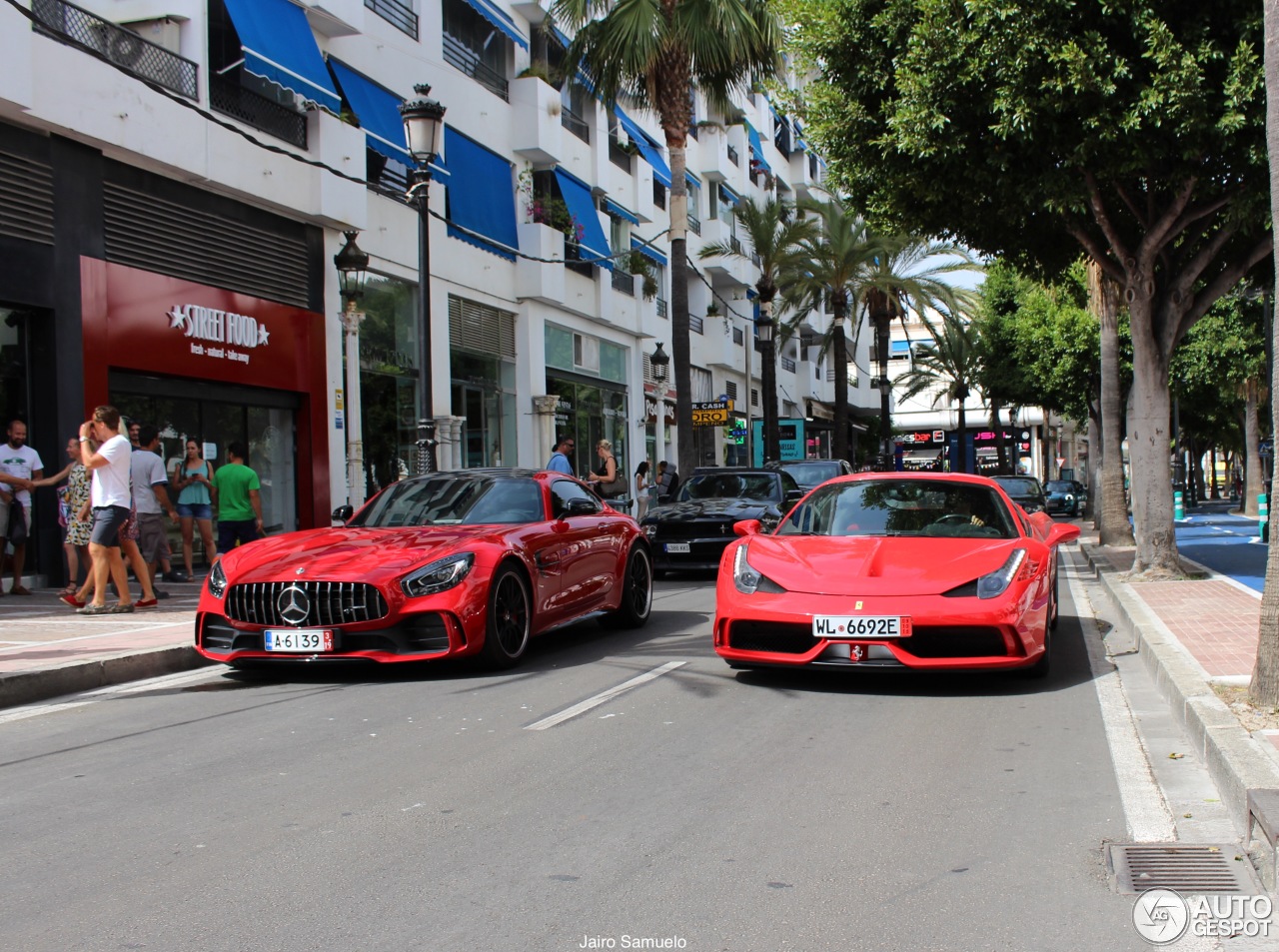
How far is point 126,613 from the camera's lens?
1127cm

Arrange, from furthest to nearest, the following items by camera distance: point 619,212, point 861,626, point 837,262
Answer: point 837,262 → point 619,212 → point 861,626

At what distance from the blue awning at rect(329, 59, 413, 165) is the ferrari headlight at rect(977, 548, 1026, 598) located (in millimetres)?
15021

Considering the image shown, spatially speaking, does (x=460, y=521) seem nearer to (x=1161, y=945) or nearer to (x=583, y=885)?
(x=583, y=885)

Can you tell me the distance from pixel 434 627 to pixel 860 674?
2.80m

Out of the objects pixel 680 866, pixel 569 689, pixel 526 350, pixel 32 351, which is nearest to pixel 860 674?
pixel 569 689

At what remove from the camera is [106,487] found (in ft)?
34.7

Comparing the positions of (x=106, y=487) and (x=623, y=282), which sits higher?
(x=623, y=282)

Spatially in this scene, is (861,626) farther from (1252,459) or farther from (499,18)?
(1252,459)

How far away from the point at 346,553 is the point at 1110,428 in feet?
55.1

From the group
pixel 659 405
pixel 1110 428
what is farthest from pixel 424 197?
pixel 659 405

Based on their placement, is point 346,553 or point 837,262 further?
point 837,262

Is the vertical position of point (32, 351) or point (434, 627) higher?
point (32, 351)

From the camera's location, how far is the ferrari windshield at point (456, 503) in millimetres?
9469

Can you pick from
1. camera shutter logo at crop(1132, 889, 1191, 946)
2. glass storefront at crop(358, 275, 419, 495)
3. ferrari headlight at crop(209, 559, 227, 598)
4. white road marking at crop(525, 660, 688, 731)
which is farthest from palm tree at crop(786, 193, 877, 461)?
camera shutter logo at crop(1132, 889, 1191, 946)
